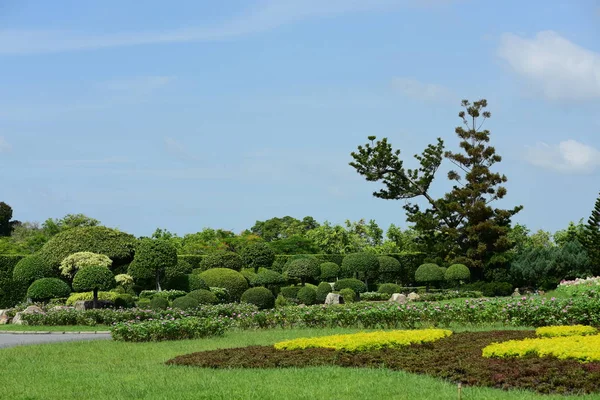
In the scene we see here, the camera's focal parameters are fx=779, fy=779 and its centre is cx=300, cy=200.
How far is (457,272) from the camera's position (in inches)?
1342

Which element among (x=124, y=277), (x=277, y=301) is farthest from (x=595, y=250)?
(x=124, y=277)

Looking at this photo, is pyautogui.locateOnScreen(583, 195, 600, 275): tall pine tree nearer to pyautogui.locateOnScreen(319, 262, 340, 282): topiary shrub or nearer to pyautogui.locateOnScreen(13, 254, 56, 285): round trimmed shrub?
pyautogui.locateOnScreen(319, 262, 340, 282): topiary shrub

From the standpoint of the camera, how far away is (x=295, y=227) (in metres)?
60.4

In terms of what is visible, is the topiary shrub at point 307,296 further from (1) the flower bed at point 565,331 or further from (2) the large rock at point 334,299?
(1) the flower bed at point 565,331

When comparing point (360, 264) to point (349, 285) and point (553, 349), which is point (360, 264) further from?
point (553, 349)

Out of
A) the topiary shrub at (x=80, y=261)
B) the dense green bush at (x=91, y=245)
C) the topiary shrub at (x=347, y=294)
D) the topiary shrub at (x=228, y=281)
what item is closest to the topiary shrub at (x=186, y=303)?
the topiary shrub at (x=228, y=281)

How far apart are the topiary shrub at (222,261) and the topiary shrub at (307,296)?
418cm

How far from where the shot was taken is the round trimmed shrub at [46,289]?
26047 millimetres

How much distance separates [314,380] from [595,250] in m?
25.5

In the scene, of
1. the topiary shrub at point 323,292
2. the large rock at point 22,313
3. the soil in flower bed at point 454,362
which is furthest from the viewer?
the topiary shrub at point 323,292

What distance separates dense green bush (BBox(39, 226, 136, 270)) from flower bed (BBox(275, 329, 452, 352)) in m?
21.0

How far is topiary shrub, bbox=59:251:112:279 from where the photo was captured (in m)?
29.7

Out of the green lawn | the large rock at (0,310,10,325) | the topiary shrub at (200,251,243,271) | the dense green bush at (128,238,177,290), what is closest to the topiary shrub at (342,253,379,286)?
the topiary shrub at (200,251,243,271)

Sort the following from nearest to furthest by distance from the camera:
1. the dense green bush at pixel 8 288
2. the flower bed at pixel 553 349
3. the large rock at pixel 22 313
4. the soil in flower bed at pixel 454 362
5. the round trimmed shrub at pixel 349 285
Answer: the soil in flower bed at pixel 454 362
the flower bed at pixel 553 349
the large rock at pixel 22 313
the dense green bush at pixel 8 288
the round trimmed shrub at pixel 349 285
